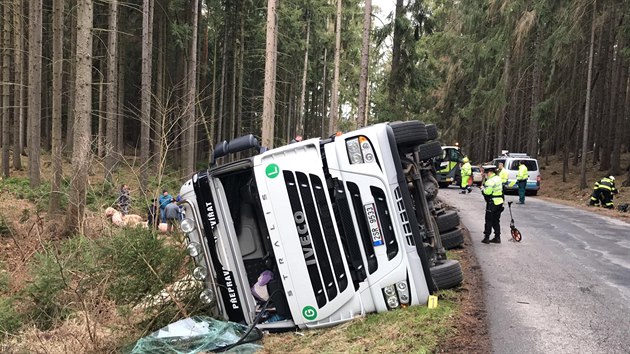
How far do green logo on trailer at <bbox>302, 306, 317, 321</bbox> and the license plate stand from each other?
99 cm

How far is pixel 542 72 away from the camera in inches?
1109

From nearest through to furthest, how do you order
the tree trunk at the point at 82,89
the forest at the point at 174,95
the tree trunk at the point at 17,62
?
the forest at the point at 174,95 → the tree trunk at the point at 82,89 → the tree trunk at the point at 17,62

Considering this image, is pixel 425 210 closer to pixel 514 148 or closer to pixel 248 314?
pixel 248 314

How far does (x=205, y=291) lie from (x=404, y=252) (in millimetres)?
2427

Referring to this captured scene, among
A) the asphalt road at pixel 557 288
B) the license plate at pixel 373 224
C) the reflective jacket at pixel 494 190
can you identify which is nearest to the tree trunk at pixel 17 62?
the reflective jacket at pixel 494 190

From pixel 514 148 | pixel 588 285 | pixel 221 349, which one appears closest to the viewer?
pixel 221 349

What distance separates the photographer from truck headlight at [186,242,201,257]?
217 inches

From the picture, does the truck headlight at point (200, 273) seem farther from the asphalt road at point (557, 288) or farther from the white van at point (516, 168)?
the white van at point (516, 168)

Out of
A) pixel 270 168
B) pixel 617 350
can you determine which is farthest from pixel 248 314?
pixel 617 350

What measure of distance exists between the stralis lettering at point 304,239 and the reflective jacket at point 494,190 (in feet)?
18.4

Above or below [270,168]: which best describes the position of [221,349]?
below

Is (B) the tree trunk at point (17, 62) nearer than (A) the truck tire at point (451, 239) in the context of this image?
No

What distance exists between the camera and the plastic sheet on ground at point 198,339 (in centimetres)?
505

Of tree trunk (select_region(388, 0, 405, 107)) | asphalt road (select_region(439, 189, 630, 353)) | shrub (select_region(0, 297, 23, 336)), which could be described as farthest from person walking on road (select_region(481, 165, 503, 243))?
tree trunk (select_region(388, 0, 405, 107))
